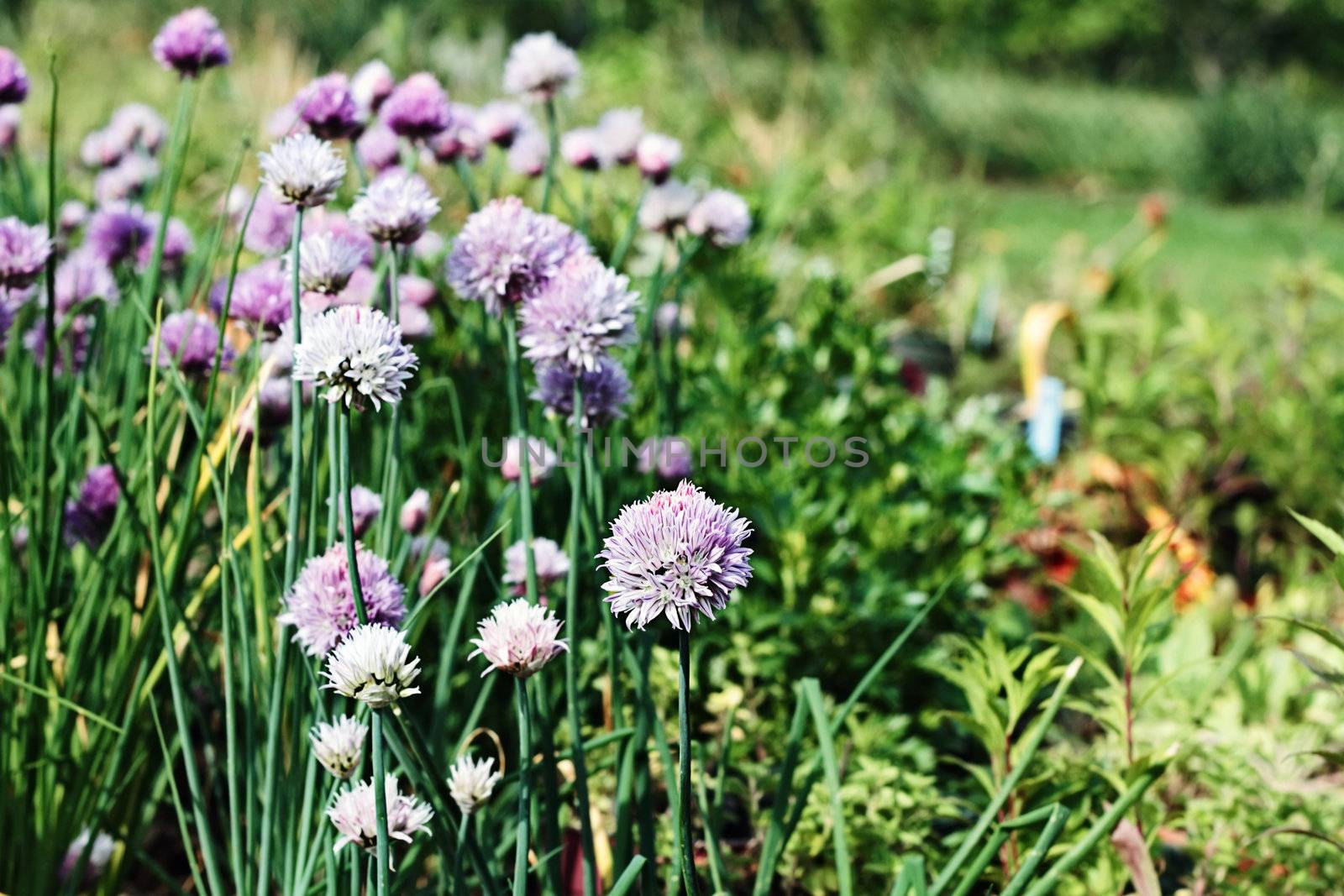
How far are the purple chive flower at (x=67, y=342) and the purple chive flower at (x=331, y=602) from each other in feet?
2.32

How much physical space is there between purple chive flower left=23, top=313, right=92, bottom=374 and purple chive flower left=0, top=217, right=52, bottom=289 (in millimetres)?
129

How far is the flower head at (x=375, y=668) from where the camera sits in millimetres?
757

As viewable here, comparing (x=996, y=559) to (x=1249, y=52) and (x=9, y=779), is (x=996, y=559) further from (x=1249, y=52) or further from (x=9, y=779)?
(x=1249, y=52)

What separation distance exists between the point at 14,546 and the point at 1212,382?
2.63m

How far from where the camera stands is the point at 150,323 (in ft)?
4.03

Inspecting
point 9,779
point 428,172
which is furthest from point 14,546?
point 428,172

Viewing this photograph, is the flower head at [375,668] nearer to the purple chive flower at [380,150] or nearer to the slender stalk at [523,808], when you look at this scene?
the slender stalk at [523,808]

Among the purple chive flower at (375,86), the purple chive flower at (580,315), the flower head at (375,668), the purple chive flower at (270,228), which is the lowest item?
the flower head at (375,668)

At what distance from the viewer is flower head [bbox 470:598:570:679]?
806 mm

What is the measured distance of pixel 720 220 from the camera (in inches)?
63.2

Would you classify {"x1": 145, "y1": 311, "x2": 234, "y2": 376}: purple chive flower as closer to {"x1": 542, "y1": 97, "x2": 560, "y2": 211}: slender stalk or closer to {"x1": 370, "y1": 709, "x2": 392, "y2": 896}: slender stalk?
{"x1": 542, "y1": 97, "x2": 560, "y2": 211}: slender stalk

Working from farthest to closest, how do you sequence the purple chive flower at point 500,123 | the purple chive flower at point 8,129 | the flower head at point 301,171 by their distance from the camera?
the purple chive flower at point 8,129 < the purple chive flower at point 500,123 < the flower head at point 301,171

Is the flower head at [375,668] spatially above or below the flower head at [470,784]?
above

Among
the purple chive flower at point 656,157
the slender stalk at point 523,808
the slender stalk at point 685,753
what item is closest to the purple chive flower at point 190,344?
the purple chive flower at point 656,157
